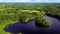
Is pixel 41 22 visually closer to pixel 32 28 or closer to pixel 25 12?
pixel 32 28

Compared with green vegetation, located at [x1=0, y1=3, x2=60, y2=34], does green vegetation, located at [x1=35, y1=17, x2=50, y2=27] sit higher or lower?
lower

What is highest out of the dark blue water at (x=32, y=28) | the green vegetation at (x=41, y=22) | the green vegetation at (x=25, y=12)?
the green vegetation at (x=25, y=12)

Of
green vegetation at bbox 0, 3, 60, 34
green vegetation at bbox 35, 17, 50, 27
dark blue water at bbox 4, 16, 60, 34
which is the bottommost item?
dark blue water at bbox 4, 16, 60, 34

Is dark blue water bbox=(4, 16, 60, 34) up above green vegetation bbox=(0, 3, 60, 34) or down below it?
below

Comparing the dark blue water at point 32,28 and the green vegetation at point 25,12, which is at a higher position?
the green vegetation at point 25,12

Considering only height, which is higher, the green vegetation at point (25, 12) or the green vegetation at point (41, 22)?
the green vegetation at point (25, 12)

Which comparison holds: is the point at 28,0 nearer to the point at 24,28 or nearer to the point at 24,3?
the point at 24,3

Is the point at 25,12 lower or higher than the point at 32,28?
higher

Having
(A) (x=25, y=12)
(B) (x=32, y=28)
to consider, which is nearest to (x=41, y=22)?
(B) (x=32, y=28)

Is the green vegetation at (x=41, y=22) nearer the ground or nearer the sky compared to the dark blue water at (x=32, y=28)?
nearer the sky
